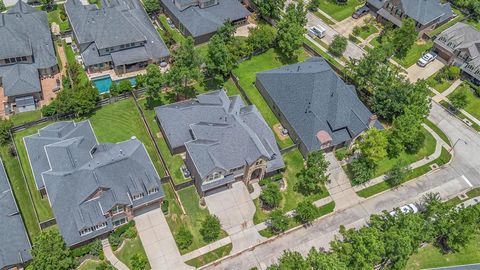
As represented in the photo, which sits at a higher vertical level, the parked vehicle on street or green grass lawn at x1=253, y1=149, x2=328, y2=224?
the parked vehicle on street

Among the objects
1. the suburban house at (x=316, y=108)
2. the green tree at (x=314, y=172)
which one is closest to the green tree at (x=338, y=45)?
the suburban house at (x=316, y=108)

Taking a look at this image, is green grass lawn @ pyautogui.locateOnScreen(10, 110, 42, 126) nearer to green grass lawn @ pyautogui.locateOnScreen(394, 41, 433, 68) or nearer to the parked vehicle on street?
the parked vehicle on street

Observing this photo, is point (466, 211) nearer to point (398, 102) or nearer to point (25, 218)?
point (398, 102)

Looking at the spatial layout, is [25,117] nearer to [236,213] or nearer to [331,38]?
[236,213]

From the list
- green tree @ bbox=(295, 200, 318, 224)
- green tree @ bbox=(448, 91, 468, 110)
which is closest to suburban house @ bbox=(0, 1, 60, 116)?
green tree @ bbox=(295, 200, 318, 224)

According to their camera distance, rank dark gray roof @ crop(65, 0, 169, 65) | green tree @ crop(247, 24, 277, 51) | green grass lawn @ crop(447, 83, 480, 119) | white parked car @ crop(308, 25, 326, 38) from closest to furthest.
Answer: dark gray roof @ crop(65, 0, 169, 65), green grass lawn @ crop(447, 83, 480, 119), green tree @ crop(247, 24, 277, 51), white parked car @ crop(308, 25, 326, 38)

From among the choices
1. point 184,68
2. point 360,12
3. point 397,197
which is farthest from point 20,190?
point 360,12

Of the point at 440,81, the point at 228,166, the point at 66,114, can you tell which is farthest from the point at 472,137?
the point at 66,114
